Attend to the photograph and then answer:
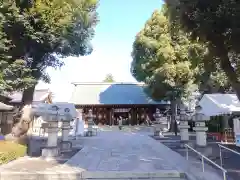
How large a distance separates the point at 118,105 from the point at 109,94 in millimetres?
3468

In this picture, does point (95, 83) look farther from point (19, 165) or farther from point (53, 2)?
point (19, 165)

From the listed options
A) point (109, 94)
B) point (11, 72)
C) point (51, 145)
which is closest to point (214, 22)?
point (51, 145)

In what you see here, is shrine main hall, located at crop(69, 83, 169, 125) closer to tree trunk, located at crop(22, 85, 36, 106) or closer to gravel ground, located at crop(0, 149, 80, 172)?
tree trunk, located at crop(22, 85, 36, 106)

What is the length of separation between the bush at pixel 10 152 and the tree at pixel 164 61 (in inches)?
543

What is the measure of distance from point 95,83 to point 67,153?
2878 cm

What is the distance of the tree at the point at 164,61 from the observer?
21375 mm

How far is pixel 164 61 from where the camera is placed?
71.9ft

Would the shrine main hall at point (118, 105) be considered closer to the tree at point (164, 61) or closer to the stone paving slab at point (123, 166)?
the tree at point (164, 61)

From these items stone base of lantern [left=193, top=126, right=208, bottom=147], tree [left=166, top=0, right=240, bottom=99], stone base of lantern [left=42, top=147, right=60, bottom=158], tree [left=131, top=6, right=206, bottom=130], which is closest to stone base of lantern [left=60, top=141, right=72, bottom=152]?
stone base of lantern [left=42, top=147, right=60, bottom=158]

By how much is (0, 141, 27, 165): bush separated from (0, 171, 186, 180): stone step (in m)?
1.84

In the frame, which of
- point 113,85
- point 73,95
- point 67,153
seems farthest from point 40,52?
point 113,85

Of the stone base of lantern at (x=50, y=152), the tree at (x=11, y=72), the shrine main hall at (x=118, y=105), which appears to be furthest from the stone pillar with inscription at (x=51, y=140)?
the shrine main hall at (x=118, y=105)

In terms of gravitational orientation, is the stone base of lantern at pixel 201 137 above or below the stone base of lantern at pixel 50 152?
above

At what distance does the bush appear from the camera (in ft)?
29.1
